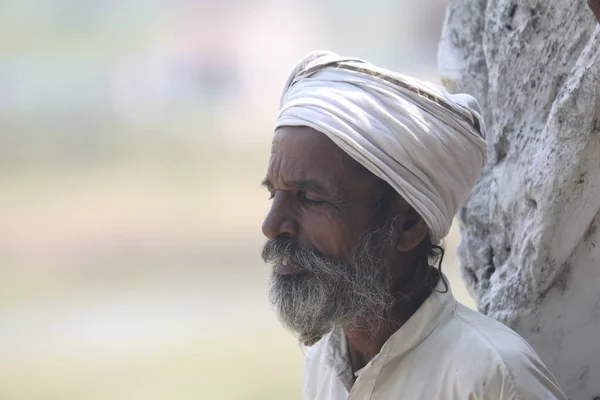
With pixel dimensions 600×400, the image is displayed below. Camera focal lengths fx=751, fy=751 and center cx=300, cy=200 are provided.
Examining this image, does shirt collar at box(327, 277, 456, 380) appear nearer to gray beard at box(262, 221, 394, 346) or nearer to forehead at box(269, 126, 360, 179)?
gray beard at box(262, 221, 394, 346)

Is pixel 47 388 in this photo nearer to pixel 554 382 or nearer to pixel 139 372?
Answer: pixel 139 372

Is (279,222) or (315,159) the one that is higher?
(315,159)

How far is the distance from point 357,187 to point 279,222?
0.16 m

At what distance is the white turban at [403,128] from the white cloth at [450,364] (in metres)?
0.18

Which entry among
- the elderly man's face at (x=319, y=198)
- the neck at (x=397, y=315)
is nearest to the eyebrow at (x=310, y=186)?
the elderly man's face at (x=319, y=198)

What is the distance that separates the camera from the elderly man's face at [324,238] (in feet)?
4.59

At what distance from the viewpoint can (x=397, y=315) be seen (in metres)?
1.45

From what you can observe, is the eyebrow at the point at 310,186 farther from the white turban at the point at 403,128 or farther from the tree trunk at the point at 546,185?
the tree trunk at the point at 546,185

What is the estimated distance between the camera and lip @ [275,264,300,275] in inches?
55.6

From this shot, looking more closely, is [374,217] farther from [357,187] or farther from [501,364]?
[501,364]

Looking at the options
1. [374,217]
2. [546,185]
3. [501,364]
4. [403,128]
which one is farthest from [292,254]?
[546,185]

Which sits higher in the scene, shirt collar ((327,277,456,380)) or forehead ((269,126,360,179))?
forehead ((269,126,360,179))

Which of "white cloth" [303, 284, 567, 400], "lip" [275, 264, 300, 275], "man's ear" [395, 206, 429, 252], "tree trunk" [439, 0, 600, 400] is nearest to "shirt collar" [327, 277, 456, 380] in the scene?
"white cloth" [303, 284, 567, 400]

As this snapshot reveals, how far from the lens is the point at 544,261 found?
5.27ft
